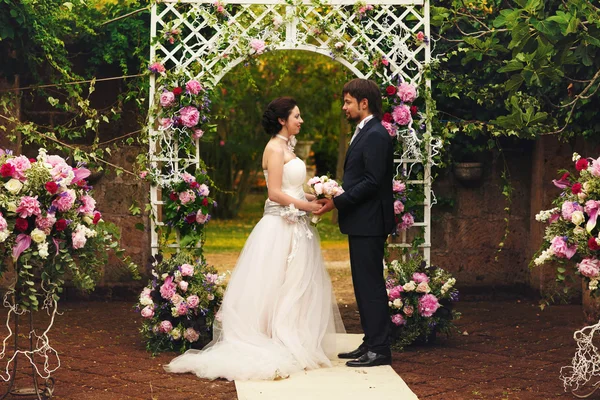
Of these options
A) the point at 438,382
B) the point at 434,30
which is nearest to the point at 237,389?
the point at 438,382

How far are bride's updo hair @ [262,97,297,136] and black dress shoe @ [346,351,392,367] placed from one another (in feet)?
5.00

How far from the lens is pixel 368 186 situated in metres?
5.62

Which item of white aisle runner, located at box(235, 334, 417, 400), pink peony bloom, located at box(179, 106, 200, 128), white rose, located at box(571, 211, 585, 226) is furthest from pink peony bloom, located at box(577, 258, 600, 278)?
pink peony bloom, located at box(179, 106, 200, 128)

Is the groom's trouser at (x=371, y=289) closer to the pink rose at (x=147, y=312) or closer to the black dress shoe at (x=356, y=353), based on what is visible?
the black dress shoe at (x=356, y=353)

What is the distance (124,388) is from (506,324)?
3238 millimetres

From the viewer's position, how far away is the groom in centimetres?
570

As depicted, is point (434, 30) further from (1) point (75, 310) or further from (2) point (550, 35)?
(1) point (75, 310)

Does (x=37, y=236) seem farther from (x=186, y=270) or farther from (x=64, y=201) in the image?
(x=186, y=270)

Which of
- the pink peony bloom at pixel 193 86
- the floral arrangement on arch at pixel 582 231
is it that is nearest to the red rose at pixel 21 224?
the pink peony bloom at pixel 193 86

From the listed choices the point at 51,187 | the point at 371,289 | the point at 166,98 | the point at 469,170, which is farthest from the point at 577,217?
the point at 469,170

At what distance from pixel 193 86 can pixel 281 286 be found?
1.49 meters

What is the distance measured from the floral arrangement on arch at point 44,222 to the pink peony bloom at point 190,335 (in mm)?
1499

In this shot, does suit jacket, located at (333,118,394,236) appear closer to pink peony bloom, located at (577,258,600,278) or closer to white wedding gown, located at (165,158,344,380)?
white wedding gown, located at (165,158,344,380)

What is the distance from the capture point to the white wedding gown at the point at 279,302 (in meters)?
5.71
